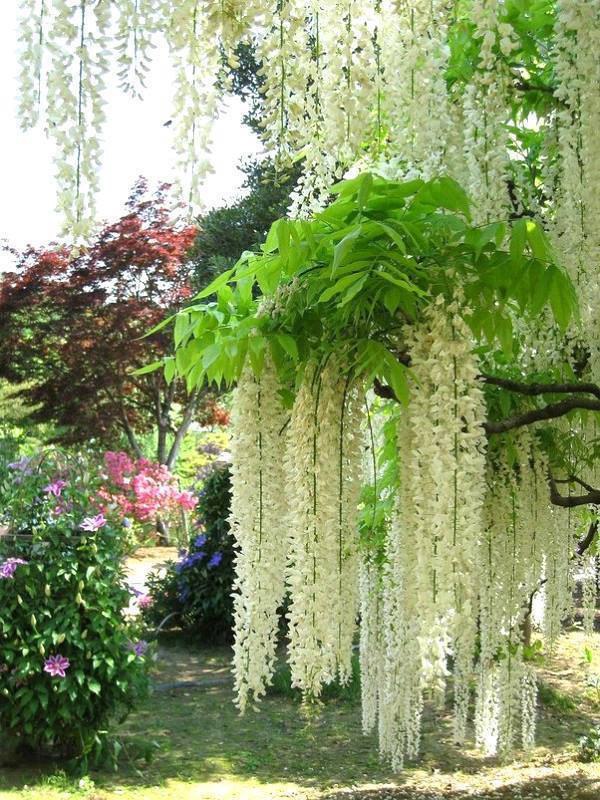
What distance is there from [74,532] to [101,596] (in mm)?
347

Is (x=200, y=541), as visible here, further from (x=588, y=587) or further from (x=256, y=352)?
(x=256, y=352)

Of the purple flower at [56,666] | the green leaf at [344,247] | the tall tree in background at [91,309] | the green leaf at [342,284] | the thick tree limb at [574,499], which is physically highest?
the tall tree in background at [91,309]

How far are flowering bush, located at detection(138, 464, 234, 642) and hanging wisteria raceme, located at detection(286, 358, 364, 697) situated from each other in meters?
5.15

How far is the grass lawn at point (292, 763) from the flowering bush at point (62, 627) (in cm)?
31

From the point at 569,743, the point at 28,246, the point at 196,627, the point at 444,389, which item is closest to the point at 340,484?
the point at 444,389

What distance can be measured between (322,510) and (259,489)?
0.21 metres

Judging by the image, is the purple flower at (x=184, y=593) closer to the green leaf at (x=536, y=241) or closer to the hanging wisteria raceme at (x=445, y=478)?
the hanging wisteria raceme at (x=445, y=478)

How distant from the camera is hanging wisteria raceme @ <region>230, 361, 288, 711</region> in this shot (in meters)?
2.39

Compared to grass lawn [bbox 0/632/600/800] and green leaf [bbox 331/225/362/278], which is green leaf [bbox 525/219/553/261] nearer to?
green leaf [bbox 331/225/362/278]

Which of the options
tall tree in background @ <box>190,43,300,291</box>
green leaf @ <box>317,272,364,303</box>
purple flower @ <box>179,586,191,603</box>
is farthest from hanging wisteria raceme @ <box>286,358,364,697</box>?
tall tree in background @ <box>190,43,300,291</box>

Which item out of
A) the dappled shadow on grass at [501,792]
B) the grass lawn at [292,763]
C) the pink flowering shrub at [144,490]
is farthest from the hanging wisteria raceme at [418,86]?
the pink flowering shrub at [144,490]

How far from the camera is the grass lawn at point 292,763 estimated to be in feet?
15.3

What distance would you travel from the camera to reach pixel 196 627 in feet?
25.7

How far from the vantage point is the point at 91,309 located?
11336mm
